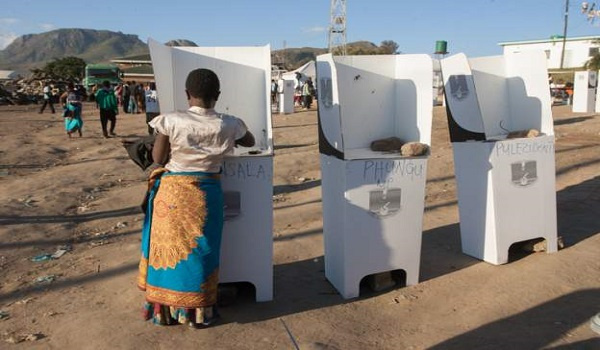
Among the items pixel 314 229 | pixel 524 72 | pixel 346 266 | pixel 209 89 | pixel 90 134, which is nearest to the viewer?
pixel 209 89

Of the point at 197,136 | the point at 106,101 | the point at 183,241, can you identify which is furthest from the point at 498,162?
the point at 106,101

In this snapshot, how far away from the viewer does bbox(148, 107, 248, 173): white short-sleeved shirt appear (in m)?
3.19

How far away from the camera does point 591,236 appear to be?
5.32 meters

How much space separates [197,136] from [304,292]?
1.68 meters

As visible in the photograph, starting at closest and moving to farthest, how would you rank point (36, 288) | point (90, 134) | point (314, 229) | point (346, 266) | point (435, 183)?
point (346, 266) < point (36, 288) < point (314, 229) < point (435, 183) < point (90, 134)

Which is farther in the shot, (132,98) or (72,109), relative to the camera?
(132,98)

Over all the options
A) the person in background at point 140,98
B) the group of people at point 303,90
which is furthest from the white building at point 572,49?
the person in background at point 140,98

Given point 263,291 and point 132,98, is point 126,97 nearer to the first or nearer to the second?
point 132,98

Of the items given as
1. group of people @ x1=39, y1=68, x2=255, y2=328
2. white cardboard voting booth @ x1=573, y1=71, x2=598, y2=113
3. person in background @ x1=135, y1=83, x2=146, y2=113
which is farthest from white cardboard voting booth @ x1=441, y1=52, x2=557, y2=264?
person in background @ x1=135, y1=83, x2=146, y2=113

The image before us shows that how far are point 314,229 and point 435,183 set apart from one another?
2.96 m

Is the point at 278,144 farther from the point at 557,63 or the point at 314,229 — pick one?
the point at 557,63

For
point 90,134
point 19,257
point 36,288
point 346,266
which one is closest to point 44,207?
point 19,257

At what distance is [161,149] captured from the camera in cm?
329

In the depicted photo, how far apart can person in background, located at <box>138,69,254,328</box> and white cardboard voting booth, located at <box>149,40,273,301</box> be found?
1.06 ft
